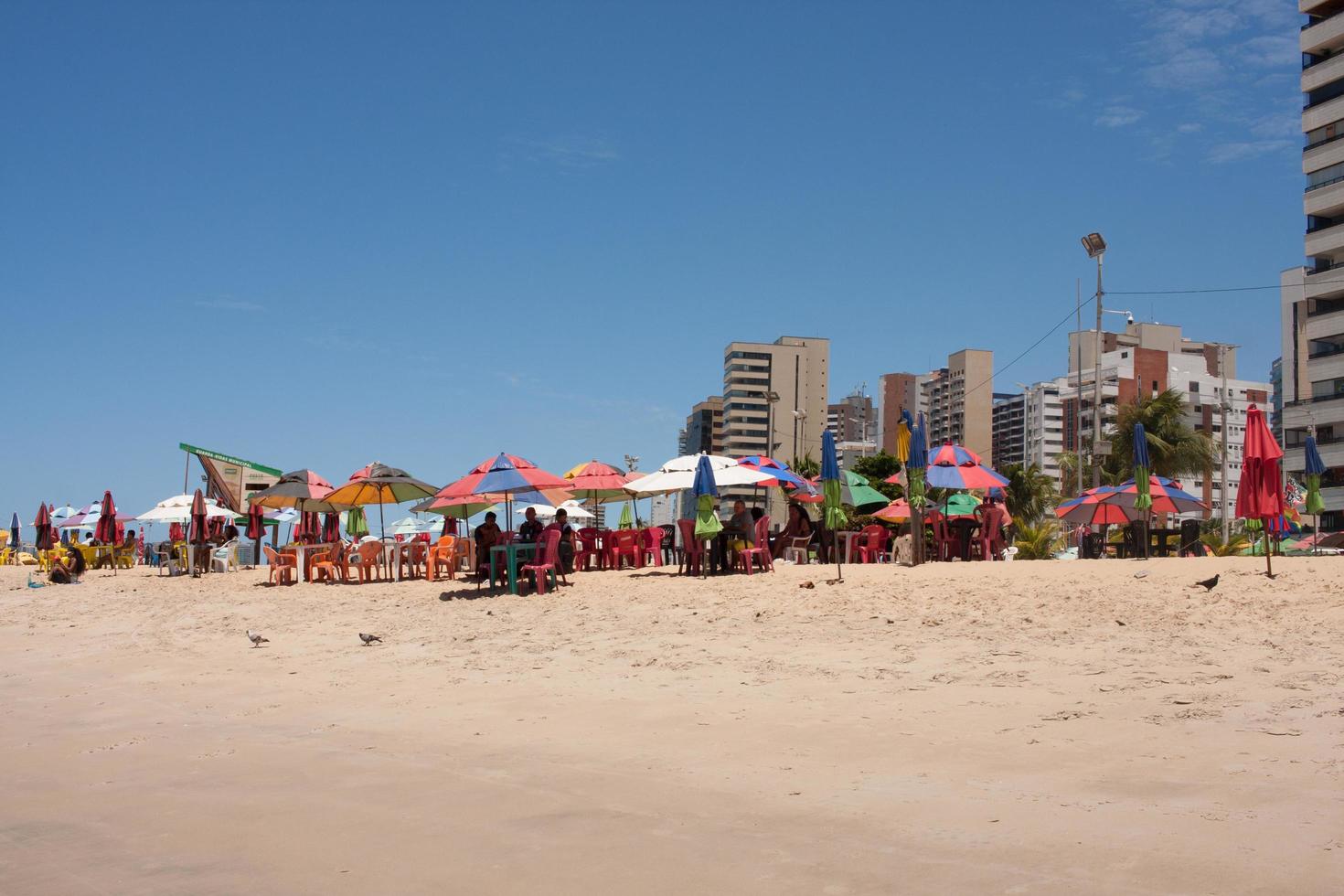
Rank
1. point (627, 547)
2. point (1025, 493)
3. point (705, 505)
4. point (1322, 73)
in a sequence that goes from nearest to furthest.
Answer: point (705, 505), point (627, 547), point (1025, 493), point (1322, 73)

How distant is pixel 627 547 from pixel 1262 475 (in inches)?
424

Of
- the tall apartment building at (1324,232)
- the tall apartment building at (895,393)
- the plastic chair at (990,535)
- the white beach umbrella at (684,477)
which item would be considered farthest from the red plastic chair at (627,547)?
A: the tall apartment building at (895,393)

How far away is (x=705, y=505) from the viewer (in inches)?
647

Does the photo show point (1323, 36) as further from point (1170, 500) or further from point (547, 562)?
point (547, 562)

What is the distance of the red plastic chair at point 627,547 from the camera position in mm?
19797

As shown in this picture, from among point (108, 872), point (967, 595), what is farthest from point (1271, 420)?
point (108, 872)

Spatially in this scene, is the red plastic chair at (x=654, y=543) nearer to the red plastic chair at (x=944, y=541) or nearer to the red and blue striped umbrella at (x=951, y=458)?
the red plastic chair at (x=944, y=541)

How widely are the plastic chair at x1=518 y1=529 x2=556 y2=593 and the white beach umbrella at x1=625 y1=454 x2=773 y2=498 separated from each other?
2.87 metres

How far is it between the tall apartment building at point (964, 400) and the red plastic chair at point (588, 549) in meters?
134

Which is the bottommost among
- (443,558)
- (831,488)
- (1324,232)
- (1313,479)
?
(443,558)

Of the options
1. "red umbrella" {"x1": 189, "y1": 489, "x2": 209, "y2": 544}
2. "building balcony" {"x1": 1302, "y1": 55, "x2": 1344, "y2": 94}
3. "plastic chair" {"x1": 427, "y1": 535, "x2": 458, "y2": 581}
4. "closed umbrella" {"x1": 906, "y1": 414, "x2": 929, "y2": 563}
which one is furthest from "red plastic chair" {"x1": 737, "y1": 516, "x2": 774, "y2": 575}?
"building balcony" {"x1": 1302, "y1": 55, "x2": 1344, "y2": 94}

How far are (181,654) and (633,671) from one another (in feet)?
19.8

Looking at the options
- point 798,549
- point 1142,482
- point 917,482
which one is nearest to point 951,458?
point 798,549

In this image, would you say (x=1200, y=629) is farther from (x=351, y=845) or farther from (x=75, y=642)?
(x=75, y=642)
